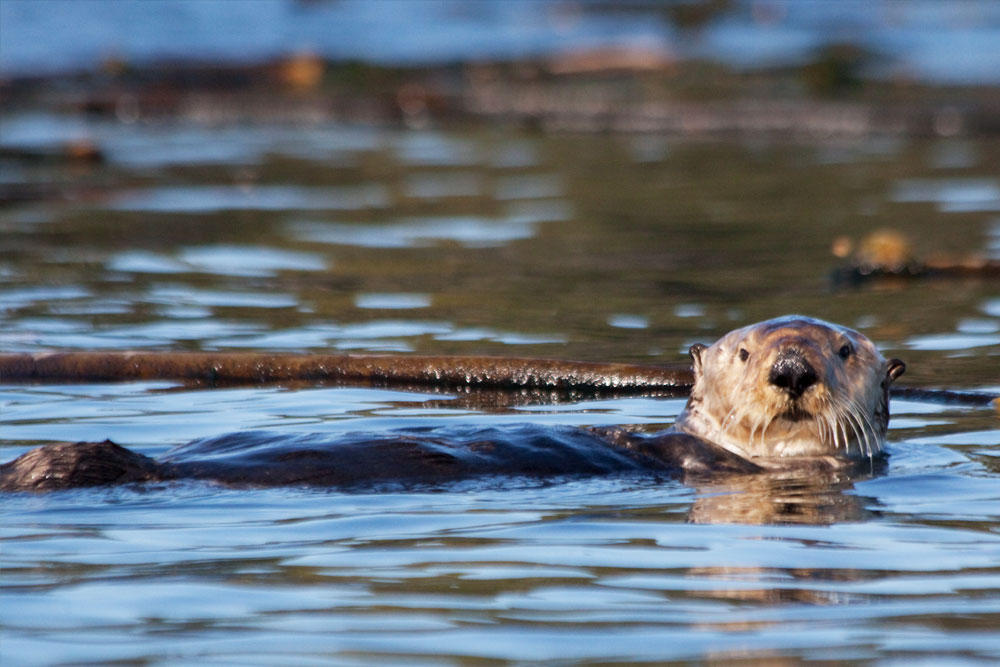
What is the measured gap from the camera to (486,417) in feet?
19.7

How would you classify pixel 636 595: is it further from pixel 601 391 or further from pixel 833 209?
pixel 833 209

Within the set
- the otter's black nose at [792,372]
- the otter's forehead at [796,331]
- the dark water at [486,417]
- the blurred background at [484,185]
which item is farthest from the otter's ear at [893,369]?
the blurred background at [484,185]

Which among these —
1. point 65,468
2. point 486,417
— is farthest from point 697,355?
point 65,468

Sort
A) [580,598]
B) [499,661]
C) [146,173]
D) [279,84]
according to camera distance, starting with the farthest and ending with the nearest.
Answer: [279,84]
[146,173]
[580,598]
[499,661]

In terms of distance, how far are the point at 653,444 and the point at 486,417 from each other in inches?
40.9

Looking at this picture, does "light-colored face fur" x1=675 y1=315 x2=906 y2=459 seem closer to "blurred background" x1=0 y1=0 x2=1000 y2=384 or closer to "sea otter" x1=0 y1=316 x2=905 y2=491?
"sea otter" x1=0 y1=316 x2=905 y2=491

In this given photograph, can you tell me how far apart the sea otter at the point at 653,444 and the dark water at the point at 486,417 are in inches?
3.2

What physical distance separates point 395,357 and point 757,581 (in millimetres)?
2982

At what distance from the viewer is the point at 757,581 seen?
11.9ft

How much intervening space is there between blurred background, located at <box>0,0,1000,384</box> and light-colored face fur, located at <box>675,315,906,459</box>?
1.47 m

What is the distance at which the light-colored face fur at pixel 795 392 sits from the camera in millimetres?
4996

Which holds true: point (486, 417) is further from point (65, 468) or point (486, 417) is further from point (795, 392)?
point (65, 468)

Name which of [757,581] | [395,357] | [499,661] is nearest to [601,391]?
[395,357]

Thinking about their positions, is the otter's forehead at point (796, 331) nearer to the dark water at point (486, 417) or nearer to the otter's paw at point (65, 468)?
the dark water at point (486, 417)
